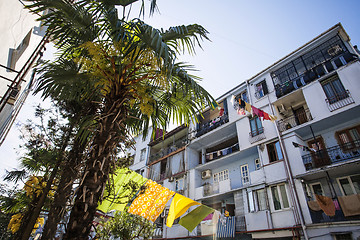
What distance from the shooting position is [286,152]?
12.8m

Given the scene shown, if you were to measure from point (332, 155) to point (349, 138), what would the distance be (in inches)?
57.0

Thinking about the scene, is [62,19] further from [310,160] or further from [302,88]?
[302,88]

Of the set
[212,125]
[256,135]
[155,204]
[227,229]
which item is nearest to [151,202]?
[155,204]

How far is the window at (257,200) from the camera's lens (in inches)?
509

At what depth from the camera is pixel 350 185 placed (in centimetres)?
1082

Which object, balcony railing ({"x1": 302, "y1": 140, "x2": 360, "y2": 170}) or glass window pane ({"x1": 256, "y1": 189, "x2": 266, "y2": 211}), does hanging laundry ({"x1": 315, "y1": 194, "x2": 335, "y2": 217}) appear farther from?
glass window pane ({"x1": 256, "y1": 189, "x2": 266, "y2": 211})

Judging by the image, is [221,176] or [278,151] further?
[221,176]

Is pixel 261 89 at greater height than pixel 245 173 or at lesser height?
greater

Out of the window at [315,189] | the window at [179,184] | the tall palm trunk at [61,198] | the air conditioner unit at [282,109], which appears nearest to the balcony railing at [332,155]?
the window at [315,189]

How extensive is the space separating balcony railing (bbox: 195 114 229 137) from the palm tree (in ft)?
45.7

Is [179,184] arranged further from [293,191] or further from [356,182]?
[356,182]

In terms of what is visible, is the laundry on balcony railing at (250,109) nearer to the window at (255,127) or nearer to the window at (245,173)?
the window at (255,127)

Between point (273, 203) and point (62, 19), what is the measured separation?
44.9 ft

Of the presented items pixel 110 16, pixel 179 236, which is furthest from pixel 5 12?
pixel 179 236
